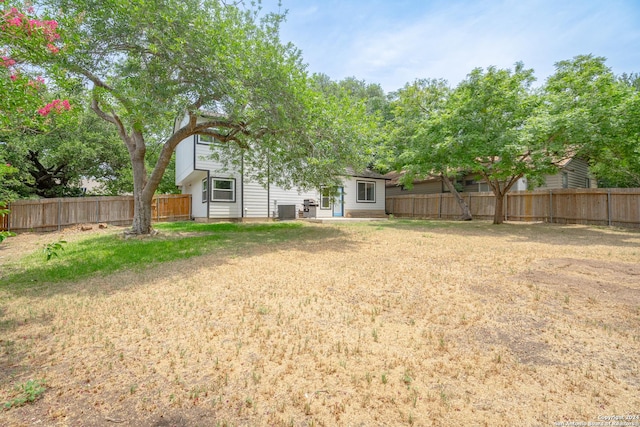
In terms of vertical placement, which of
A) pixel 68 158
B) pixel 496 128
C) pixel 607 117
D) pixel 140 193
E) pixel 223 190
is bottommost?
pixel 140 193

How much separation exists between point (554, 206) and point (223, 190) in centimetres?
→ 1724

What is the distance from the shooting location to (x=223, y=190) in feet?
53.4

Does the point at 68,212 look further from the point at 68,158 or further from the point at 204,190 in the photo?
the point at 204,190

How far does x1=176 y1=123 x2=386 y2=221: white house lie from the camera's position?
51.4 ft

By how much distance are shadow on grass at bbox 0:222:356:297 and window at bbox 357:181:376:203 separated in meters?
10.7

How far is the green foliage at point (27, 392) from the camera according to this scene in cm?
213

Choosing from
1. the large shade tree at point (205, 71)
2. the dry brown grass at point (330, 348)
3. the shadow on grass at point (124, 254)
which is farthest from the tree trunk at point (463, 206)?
the dry brown grass at point (330, 348)

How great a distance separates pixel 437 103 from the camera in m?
18.2

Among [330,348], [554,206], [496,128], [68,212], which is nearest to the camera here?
[330,348]

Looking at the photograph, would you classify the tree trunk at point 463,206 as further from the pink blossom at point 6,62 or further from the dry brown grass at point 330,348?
the pink blossom at point 6,62

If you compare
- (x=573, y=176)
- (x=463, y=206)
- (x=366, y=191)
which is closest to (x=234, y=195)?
(x=366, y=191)

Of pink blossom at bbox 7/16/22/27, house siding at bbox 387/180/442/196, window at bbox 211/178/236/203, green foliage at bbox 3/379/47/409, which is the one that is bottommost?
green foliage at bbox 3/379/47/409

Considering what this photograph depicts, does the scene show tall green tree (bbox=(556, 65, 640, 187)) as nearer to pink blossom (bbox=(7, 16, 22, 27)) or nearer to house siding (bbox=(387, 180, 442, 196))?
house siding (bbox=(387, 180, 442, 196))

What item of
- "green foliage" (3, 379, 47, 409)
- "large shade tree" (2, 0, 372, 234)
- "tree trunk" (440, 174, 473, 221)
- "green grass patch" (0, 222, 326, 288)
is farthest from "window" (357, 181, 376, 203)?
"green foliage" (3, 379, 47, 409)
